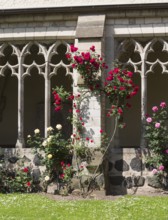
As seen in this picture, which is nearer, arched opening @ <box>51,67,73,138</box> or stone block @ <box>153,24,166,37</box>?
stone block @ <box>153,24,166,37</box>

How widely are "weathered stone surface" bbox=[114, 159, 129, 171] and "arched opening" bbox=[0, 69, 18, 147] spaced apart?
17.7 feet

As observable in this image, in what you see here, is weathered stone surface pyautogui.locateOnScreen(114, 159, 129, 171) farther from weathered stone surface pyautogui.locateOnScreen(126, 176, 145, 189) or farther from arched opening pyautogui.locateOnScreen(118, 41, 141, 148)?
arched opening pyautogui.locateOnScreen(118, 41, 141, 148)

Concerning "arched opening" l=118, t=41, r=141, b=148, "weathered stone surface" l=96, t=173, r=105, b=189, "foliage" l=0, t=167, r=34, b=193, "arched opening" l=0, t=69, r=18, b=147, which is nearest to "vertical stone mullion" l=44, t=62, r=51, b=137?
"foliage" l=0, t=167, r=34, b=193

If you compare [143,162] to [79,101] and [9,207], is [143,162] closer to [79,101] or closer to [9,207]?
[79,101]

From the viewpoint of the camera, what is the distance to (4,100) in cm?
1430

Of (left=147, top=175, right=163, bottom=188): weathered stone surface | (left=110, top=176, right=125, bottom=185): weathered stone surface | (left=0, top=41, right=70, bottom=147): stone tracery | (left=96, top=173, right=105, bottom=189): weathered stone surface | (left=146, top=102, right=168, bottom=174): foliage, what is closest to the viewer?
(left=96, top=173, right=105, bottom=189): weathered stone surface

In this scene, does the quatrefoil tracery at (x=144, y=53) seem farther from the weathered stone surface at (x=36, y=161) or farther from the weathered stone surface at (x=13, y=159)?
the weathered stone surface at (x=13, y=159)

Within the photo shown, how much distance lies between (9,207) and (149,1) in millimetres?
5514

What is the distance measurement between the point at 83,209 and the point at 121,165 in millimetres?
2705

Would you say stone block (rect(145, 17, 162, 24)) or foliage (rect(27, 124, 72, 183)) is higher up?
stone block (rect(145, 17, 162, 24))

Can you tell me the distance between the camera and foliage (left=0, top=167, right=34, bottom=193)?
31.6ft

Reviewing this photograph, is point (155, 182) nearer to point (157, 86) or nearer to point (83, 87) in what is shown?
point (83, 87)

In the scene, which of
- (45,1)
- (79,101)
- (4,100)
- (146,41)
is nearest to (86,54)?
(79,101)

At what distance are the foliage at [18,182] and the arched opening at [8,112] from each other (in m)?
4.51
